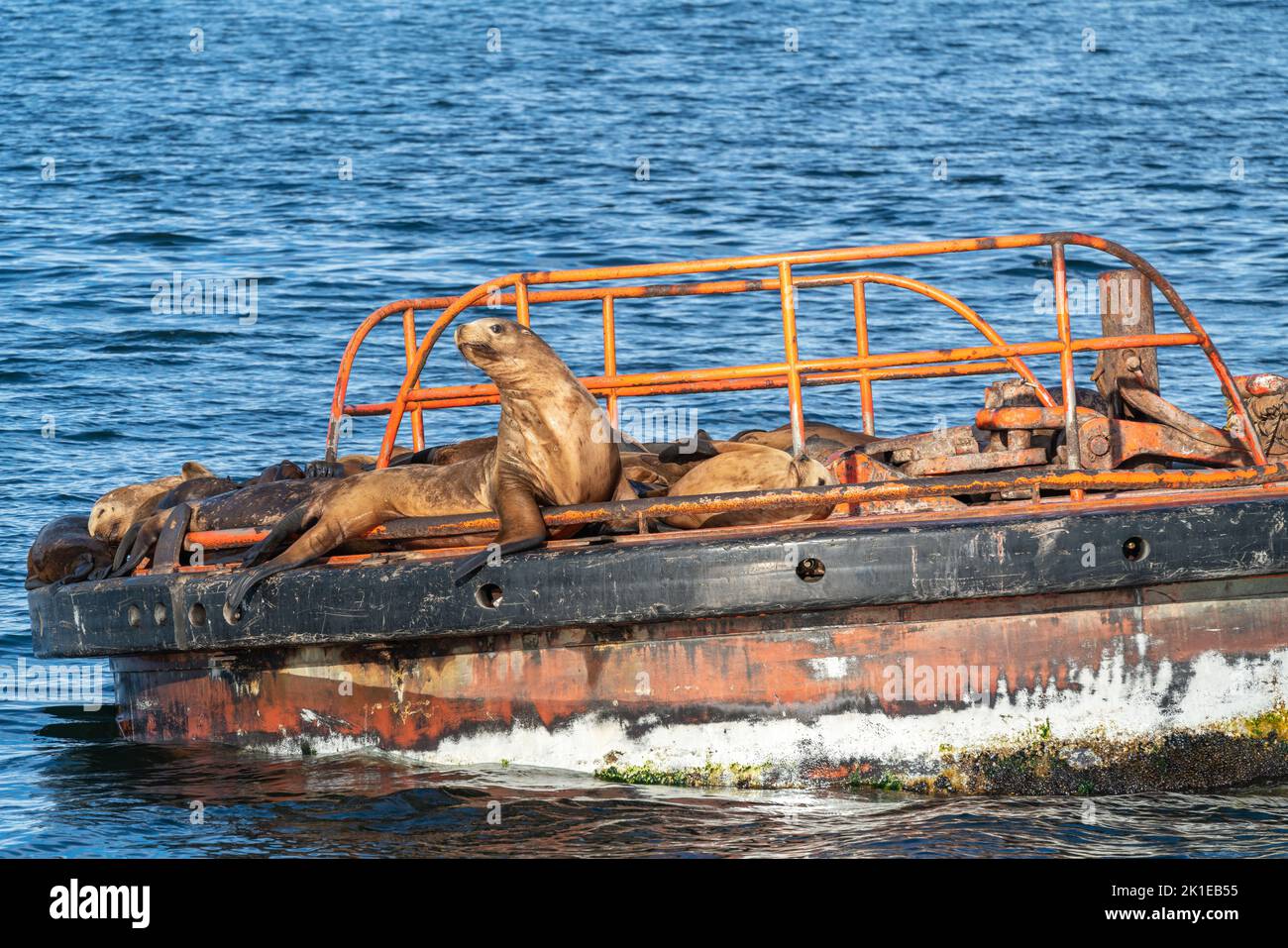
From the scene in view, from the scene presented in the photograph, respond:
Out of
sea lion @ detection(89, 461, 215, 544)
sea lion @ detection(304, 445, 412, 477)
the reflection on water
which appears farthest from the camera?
sea lion @ detection(89, 461, 215, 544)

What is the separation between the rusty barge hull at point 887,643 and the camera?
6211mm

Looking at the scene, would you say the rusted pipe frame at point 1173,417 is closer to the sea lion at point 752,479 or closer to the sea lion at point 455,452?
the sea lion at point 752,479

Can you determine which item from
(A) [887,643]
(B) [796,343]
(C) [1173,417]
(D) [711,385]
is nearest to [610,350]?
(D) [711,385]

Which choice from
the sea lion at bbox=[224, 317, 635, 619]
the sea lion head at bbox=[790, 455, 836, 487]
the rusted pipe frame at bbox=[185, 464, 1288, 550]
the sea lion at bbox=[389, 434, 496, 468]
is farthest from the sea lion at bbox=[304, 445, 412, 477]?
the sea lion head at bbox=[790, 455, 836, 487]

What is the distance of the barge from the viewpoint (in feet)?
20.4

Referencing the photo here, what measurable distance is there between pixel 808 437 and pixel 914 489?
127cm

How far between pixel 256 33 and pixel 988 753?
2364 centimetres

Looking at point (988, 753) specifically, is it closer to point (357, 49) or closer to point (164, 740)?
point (164, 740)

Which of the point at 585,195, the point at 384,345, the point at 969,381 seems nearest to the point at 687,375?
the point at 969,381

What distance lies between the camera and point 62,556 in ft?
26.6

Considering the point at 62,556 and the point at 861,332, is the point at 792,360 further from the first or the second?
the point at 62,556

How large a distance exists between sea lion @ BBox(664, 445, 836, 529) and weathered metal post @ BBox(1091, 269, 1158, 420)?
1.51 metres

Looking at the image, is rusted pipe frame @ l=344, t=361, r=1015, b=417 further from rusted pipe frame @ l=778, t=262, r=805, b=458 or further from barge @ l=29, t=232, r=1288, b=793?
rusted pipe frame @ l=778, t=262, r=805, b=458

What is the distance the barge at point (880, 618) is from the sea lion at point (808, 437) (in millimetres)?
646
